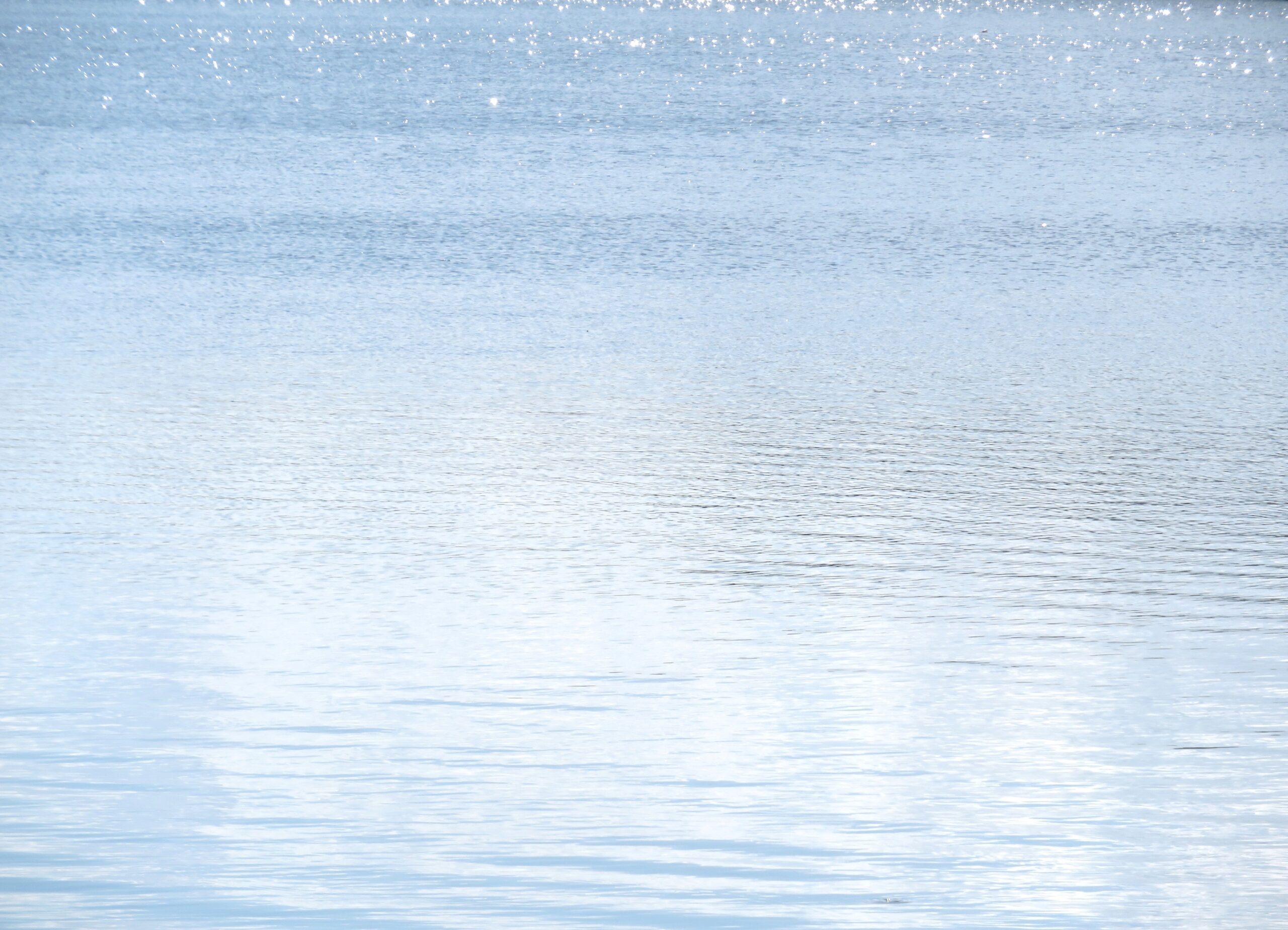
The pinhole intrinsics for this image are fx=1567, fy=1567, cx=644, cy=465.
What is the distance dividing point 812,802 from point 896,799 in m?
0.25

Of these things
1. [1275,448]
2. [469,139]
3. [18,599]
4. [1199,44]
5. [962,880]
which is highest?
[1199,44]

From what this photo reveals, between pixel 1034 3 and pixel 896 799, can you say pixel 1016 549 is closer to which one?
pixel 896 799

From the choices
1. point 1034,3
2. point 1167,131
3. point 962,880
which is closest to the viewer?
point 962,880

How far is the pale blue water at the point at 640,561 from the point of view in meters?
4.10

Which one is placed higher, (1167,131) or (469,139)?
(1167,131)

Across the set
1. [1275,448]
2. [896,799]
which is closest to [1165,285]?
[1275,448]

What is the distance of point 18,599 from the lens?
5797 millimetres

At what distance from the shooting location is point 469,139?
2136cm

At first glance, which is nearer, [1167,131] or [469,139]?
[469,139]

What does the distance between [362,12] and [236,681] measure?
63.2 meters

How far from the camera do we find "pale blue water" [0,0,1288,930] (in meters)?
4.10

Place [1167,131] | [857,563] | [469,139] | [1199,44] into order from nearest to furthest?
[857,563]
[469,139]
[1167,131]
[1199,44]

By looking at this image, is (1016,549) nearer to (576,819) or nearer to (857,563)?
(857,563)

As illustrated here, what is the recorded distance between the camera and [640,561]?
20.6 ft
